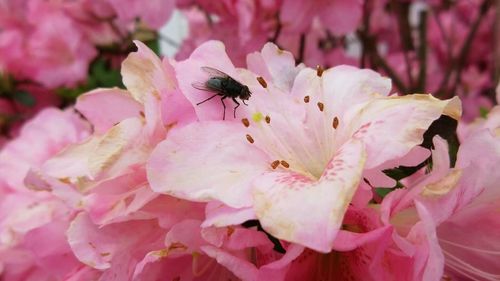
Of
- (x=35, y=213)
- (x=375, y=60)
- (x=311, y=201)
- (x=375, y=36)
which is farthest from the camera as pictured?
(x=375, y=36)

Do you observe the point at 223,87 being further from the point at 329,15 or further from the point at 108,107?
the point at 329,15

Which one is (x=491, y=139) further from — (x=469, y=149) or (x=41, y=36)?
(x=41, y=36)

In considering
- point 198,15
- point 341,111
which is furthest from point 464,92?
point 341,111

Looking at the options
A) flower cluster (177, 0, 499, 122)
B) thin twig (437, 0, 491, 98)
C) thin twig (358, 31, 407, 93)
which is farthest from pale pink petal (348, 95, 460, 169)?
thin twig (437, 0, 491, 98)

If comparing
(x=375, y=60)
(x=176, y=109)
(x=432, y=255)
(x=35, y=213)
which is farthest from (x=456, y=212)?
(x=375, y=60)

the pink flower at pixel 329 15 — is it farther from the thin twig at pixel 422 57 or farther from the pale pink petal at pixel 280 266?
the pale pink petal at pixel 280 266

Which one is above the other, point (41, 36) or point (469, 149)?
point (469, 149)

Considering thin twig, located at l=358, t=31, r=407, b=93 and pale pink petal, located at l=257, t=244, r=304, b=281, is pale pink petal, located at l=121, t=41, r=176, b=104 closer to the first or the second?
pale pink petal, located at l=257, t=244, r=304, b=281
